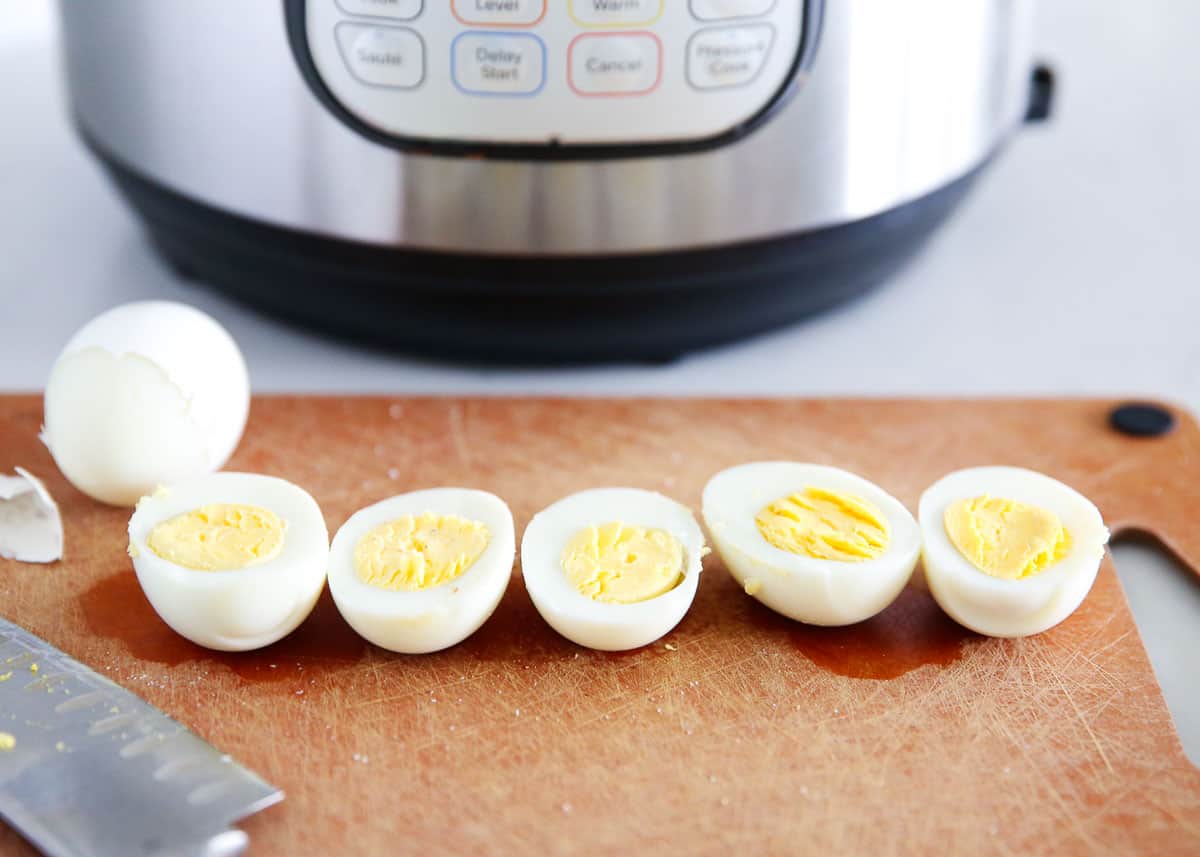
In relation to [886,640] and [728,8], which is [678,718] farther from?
[728,8]

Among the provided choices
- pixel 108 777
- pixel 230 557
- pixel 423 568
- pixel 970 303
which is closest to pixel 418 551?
pixel 423 568

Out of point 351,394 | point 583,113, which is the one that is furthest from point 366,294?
point 583,113

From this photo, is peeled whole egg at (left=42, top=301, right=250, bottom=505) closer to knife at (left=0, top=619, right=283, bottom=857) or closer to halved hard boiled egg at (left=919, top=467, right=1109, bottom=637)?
knife at (left=0, top=619, right=283, bottom=857)

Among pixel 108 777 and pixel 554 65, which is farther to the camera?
pixel 554 65

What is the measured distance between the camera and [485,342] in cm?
119

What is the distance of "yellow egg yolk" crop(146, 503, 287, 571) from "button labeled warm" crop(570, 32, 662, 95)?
0.40m

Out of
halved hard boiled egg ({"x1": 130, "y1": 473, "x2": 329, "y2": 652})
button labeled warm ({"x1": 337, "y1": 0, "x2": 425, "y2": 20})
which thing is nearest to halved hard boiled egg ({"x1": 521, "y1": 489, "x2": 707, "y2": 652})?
halved hard boiled egg ({"x1": 130, "y1": 473, "x2": 329, "y2": 652})

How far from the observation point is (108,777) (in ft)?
2.52

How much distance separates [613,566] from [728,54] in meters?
0.40

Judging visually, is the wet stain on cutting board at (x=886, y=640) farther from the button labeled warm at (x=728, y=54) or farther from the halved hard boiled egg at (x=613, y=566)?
the button labeled warm at (x=728, y=54)

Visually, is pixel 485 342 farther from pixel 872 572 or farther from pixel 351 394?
pixel 872 572

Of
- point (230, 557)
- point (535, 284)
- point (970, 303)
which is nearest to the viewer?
point (230, 557)

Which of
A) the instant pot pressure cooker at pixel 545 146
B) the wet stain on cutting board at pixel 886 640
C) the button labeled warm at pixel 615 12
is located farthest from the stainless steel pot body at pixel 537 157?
the wet stain on cutting board at pixel 886 640

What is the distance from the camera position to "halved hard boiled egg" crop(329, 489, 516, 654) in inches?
34.4
